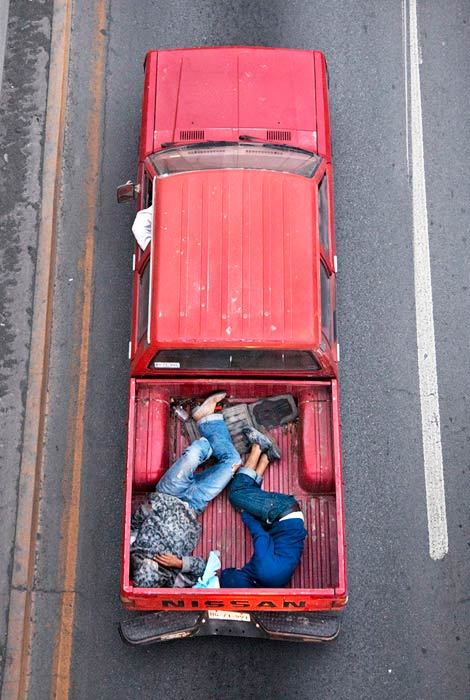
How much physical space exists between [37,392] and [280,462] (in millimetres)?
2361

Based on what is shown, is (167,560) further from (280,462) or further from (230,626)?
(280,462)

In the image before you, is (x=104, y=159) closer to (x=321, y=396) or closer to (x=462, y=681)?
(x=321, y=396)

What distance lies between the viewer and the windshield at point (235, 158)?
22.6 ft

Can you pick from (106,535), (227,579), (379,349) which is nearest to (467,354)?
(379,349)

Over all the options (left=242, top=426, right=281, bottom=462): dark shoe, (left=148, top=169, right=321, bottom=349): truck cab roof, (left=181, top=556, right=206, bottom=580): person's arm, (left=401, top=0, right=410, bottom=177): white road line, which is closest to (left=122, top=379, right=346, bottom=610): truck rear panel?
(left=242, top=426, right=281, bottom=462): dark shoe

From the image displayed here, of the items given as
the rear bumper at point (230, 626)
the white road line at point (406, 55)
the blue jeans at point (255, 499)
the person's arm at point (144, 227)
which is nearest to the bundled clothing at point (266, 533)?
the blue jeans at point (255, 499)

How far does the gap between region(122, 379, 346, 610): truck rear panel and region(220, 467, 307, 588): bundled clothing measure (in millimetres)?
184

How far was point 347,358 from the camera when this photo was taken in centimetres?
798

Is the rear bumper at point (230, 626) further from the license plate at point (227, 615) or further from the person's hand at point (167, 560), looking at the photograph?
the person's hand at point (167, 560)

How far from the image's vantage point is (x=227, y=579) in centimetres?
655

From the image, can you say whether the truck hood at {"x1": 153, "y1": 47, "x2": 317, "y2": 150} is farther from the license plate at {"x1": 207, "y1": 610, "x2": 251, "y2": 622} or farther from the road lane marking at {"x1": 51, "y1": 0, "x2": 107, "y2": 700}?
the license plate at {"x1": 207, "y1": 610, "x2": 251, "y2": 622}

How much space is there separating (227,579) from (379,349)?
106 inches

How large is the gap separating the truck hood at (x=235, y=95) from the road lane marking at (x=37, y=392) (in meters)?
1.53

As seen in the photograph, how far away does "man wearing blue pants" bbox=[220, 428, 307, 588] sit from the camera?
21.1 ft
